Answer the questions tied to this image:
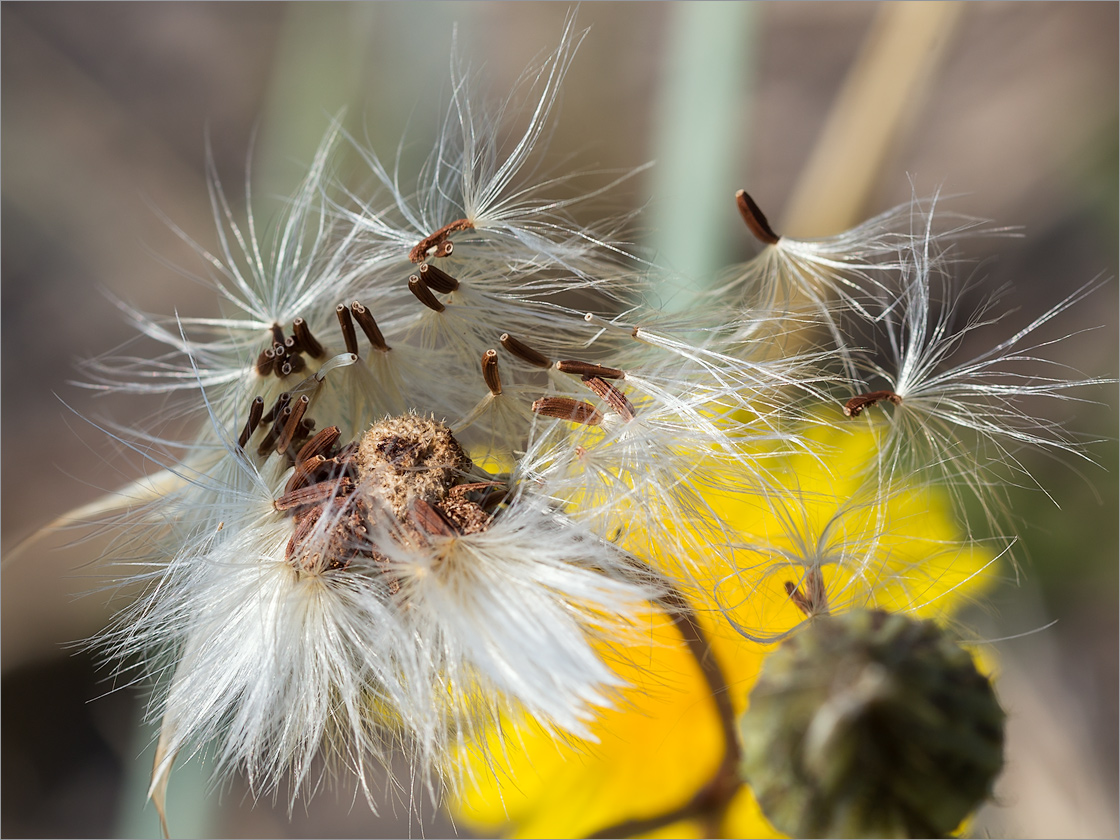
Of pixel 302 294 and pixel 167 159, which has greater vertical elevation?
pixel 167 159

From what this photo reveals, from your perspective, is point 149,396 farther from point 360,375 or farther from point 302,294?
point 360,375

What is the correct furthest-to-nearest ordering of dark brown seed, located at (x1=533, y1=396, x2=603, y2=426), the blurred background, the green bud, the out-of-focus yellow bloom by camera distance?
the blurred background → the out-of-focus yellow bloom → dark brown seed, located at (x1=533, y1=396, x2=603, y2=426) → the green bud

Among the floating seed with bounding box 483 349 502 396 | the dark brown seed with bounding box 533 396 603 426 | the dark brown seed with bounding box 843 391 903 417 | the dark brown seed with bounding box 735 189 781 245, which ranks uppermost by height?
the dark brown seed with bounding box 735 189 781 245

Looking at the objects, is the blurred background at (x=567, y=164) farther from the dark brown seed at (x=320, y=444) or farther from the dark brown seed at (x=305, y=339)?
the dark brown seed at (x=320, y=444)

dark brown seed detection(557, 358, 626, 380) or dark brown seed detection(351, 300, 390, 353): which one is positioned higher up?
dark brown seed detection(351, 300, 390, 353)

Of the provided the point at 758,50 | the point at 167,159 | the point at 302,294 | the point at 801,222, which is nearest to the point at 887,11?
the point at 758,50

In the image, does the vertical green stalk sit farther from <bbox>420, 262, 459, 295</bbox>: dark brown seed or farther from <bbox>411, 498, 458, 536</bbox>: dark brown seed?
<bbox>411, 498, 458, 536</bbox>: dark brown seed

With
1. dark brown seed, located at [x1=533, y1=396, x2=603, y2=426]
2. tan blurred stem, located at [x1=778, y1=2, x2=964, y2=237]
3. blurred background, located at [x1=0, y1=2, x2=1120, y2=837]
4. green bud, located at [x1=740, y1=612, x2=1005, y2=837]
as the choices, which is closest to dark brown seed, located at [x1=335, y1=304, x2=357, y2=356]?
dark brown seed, located at [x1=533, y1=396, x2=603, y2=426]

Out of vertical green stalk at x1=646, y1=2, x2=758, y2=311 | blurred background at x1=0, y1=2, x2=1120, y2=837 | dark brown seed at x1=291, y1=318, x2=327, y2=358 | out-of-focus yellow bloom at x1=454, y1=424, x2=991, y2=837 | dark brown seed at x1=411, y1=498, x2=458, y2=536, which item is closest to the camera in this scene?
dark brown seed at x1=411, y1=498, x2=458, y2=536
